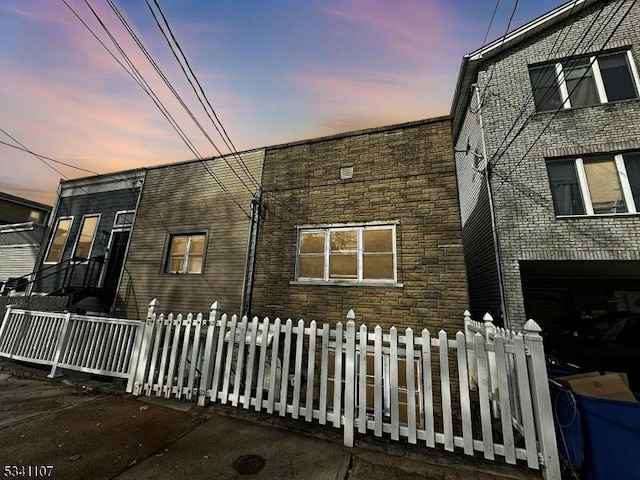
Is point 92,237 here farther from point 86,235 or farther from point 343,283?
point 343,283

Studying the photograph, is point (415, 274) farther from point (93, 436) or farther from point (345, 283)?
point (93, 436)

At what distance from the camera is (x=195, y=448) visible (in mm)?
3354

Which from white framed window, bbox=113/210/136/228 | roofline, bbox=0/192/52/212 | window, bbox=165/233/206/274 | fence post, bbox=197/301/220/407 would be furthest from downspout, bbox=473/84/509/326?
roofline, bbox=0/192/52/212

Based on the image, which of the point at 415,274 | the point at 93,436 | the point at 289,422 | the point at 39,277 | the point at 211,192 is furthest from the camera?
the point at 39,277

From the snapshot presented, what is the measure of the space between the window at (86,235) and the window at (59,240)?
92 cm

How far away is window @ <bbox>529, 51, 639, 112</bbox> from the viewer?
8289 millimetres

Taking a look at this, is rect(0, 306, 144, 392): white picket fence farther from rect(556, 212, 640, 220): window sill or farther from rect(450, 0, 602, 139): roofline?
rect(450, 0, 602, 139): roofline

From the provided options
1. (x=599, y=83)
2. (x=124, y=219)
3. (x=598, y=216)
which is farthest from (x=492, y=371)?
(x=124, y=219)

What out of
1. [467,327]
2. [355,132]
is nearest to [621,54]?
[355,132]

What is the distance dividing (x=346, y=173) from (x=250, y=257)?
400cm

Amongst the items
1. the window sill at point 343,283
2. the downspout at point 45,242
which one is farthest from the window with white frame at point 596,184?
the downspout at point 45,242

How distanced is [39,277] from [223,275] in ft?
33.0

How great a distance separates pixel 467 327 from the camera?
18.3 feet

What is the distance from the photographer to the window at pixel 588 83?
8289mm
